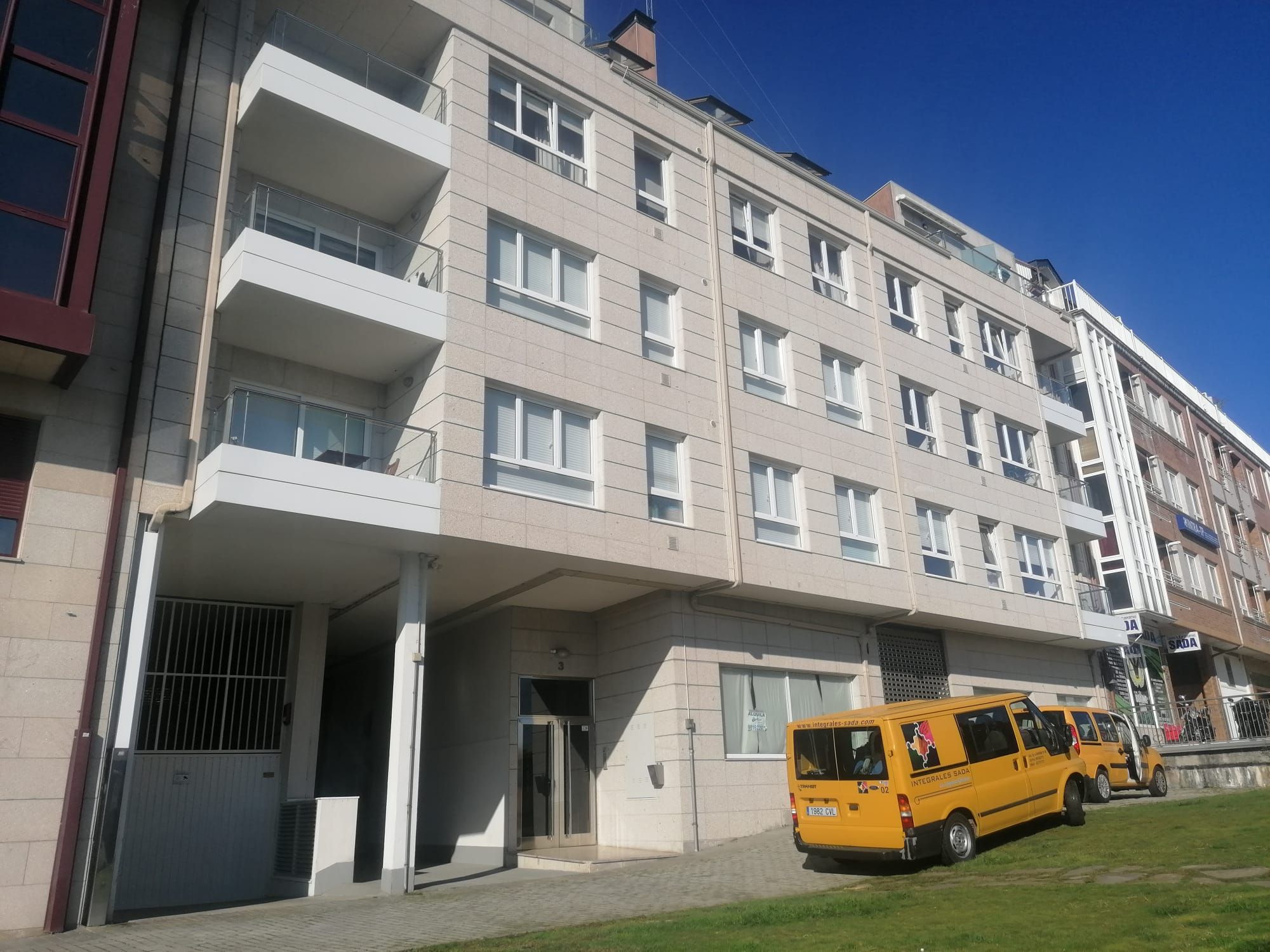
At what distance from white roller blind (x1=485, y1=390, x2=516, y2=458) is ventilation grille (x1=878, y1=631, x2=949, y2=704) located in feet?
35.4

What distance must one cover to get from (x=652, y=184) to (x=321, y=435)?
1005cm

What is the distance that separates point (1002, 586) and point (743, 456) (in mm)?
9789

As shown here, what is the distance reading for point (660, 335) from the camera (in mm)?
19844

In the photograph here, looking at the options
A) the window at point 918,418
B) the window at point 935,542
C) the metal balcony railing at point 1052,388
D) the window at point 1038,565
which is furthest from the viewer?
the metal balcony railing at point 1052,388

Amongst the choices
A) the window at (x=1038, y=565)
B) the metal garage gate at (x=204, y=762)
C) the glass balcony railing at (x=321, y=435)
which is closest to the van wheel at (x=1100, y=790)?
the window at (x=1038, y=565)

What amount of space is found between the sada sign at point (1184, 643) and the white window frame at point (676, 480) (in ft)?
80.6

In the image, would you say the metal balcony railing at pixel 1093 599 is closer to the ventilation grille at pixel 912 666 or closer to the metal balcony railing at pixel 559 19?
the ventilation grille at pixel 912 666

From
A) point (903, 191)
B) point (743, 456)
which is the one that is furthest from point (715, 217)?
point (903, 191)

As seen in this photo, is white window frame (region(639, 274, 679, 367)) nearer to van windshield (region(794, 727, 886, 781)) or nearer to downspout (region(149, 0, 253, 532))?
downspout (region(149, 0, 253, 532))

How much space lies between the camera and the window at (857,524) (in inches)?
858

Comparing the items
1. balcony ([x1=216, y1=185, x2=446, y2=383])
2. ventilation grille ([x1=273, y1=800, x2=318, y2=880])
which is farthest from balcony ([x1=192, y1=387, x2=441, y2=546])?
ventilation grille ([x1=273, y1=800, x2=318, y2=880])

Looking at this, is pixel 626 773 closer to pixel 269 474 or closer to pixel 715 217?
pixel 269 474

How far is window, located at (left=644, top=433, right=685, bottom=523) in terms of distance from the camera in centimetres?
1833

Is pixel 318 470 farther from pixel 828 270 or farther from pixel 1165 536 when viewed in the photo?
pixel 1165 536
